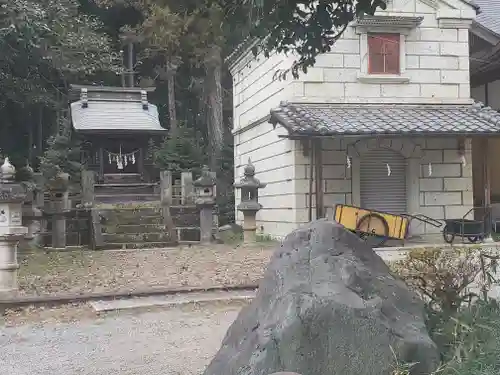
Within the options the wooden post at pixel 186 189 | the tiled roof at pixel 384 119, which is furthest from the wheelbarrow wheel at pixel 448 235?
the wooden post at pixel 186 189

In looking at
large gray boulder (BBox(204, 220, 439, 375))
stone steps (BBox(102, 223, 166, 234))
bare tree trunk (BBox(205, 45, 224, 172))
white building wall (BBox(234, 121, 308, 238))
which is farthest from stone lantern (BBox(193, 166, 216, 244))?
large gray boulder (BBox(204, 220, 439, 375))

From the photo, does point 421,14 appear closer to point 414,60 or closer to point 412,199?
point 414,60

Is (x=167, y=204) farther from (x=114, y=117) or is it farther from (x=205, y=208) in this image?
(x=114, y=117)

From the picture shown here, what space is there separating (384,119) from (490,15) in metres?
8.90

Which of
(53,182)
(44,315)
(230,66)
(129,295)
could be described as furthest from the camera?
(230,66)

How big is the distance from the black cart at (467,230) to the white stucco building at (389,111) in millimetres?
1753

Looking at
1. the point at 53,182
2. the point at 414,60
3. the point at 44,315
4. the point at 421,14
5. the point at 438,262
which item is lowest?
the point at 44,315

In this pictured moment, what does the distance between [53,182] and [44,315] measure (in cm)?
951

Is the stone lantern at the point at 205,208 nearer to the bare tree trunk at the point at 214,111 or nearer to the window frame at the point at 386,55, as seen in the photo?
the window frame at the point at 386,55

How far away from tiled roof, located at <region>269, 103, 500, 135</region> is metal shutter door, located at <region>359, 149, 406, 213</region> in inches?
51.5

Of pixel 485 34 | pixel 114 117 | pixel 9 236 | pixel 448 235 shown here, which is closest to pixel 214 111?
pixel 114 117

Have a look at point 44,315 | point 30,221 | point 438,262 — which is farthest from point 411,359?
point 30,221

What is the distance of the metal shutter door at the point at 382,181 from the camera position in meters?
16.4

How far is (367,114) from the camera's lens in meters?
15.6
